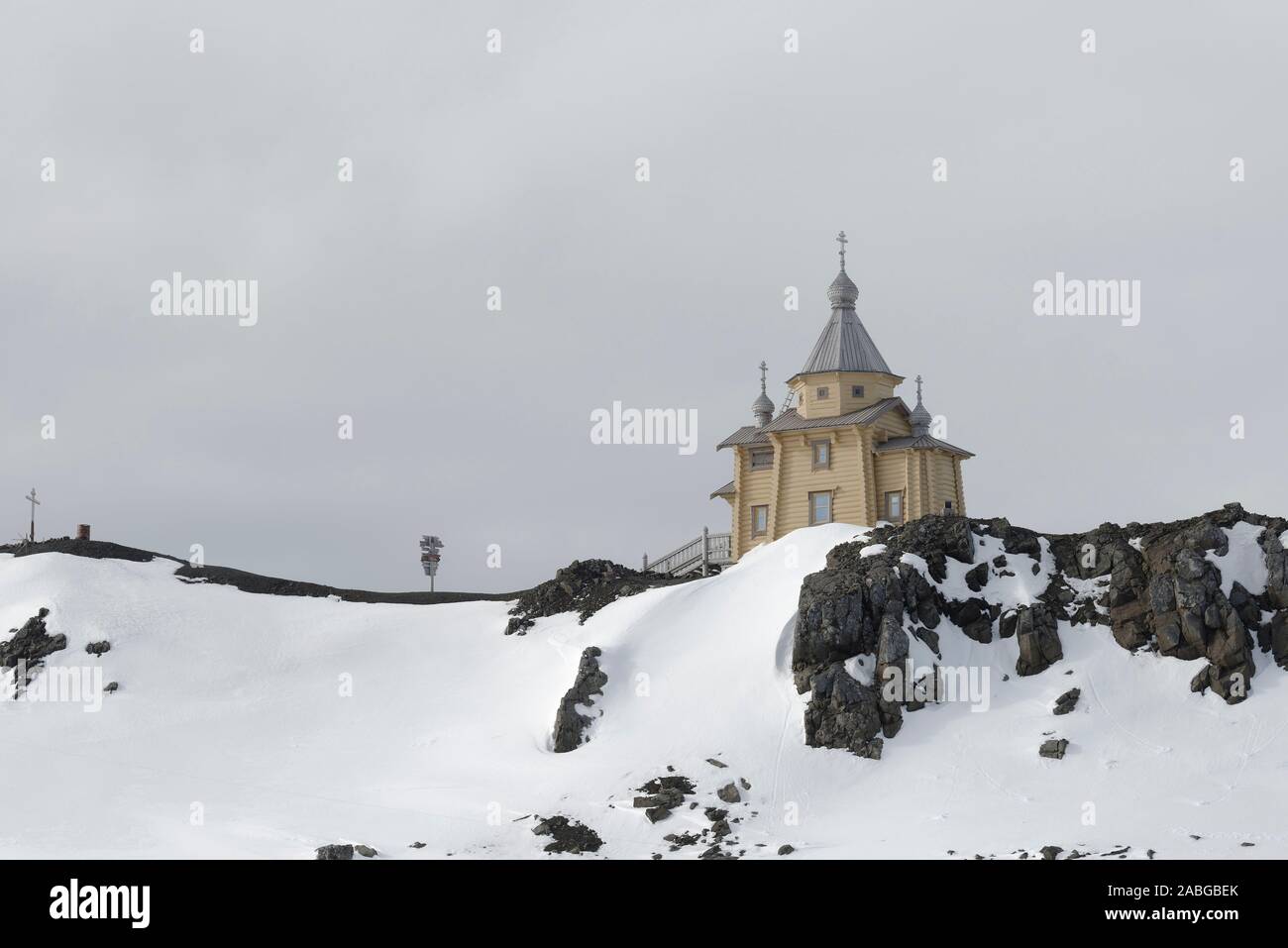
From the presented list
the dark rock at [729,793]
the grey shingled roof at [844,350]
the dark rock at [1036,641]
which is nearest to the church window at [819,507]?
the grey shingled roof at [844,350]

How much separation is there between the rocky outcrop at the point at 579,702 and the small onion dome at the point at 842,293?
2034cm

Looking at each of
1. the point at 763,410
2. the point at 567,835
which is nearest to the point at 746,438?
the point at 763,410

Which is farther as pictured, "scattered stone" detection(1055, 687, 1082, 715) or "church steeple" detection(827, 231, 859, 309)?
"church steeple" detection(827, 231, 859, 309)

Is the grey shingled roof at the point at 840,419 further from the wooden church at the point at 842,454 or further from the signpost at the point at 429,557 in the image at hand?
the signpost at the point at 429,557

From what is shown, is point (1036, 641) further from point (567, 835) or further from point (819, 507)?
point (567, 835)

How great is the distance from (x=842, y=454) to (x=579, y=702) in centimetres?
1710

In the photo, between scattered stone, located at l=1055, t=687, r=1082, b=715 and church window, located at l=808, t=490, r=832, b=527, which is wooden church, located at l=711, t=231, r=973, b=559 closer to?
church window, located at l=808, t=490, r=832, b=527

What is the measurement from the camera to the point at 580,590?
62344mm

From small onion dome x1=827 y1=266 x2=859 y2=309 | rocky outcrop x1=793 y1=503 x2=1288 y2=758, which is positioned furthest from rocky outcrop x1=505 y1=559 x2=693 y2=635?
small onion dome x1=827 y1=266 x2=859 y2=309

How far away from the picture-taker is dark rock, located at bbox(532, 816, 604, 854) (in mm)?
43531

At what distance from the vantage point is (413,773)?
50.3 metres

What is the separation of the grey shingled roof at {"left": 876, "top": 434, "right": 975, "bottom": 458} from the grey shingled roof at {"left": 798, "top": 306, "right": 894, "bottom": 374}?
3.15 meters
